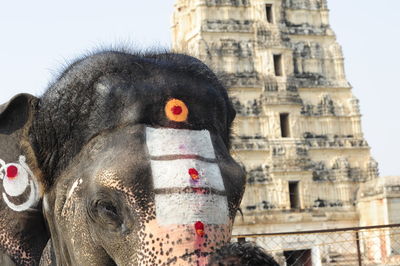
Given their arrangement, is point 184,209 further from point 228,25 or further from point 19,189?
point 228,25

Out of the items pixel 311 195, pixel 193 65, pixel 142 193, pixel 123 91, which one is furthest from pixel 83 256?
pixel 311 195

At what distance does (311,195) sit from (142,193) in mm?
28772

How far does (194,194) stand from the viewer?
98.0 inches

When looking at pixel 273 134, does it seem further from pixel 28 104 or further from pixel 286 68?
pixel 28 104

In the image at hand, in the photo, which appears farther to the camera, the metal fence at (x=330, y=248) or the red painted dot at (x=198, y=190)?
the metal fence at (x=330, y=248)

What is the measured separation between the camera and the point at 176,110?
2678 mm

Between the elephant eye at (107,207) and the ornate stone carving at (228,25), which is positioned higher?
the ornate stone carving at (228,25)

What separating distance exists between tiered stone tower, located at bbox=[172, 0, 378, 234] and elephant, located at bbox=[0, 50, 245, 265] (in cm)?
2667

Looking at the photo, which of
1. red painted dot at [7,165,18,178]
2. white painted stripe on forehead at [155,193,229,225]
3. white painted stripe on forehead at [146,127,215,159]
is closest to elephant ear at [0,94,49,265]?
red painted dot at [7,165,18,178]

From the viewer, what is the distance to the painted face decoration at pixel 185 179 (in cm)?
246

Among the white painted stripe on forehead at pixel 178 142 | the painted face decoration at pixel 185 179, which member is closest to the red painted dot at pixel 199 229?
the painted face decoration at pixel 185 179

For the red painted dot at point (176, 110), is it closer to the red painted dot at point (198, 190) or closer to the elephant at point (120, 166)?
the elephant at point (120, 166)

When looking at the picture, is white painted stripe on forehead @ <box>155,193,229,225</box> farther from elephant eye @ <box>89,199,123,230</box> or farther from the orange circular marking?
the orange circular marking

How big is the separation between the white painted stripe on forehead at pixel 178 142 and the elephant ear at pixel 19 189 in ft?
1.74
